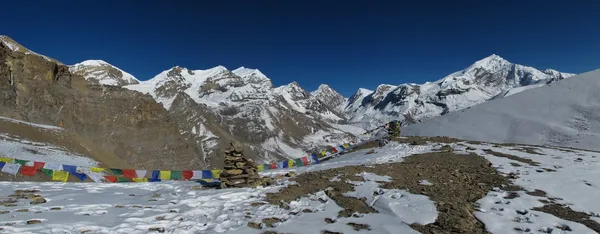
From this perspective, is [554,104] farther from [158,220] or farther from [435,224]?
[158,220]

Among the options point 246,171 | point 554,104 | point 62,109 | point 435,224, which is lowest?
point 435,224

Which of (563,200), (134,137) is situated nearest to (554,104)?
(563,200)

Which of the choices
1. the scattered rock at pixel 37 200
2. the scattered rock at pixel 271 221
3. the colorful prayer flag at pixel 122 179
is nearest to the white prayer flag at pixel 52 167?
the colorful prayer flag at pixel 122 179

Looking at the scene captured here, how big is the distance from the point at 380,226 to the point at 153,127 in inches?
5174

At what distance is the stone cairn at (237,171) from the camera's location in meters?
17.3

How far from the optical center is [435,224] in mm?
10391

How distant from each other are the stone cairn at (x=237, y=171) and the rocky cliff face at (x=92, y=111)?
9162cm

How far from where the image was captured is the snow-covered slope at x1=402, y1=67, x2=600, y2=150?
38628 mm

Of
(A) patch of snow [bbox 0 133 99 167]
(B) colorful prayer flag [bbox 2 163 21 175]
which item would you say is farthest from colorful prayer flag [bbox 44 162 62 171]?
(A) patch of snow [bbox 0 133 99 167]

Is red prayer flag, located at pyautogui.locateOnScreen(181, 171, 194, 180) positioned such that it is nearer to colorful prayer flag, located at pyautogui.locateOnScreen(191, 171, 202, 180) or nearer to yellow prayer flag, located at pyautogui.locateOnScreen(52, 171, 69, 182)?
colorful prayer flag, located at pyautogui.locateOnScreen(191, 171, 202, 180)

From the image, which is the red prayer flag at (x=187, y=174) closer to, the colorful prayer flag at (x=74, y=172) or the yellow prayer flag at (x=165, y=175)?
the yellow prayer flag at (x=165, y=175)

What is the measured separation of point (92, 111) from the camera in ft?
364

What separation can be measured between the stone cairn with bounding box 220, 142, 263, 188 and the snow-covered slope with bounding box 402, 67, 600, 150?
3569cm

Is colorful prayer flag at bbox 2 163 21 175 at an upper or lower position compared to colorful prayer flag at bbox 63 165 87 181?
upper
